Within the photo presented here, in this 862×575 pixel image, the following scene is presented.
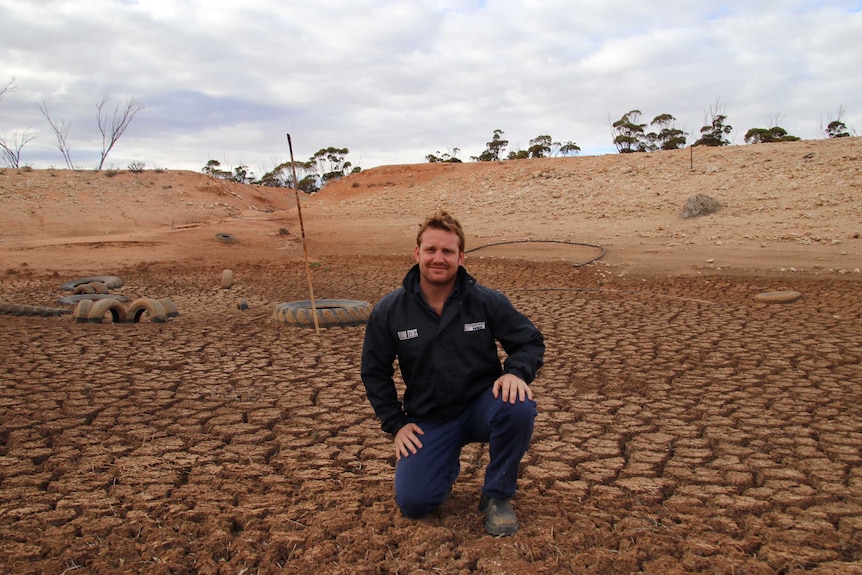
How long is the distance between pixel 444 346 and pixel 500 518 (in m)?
0.69

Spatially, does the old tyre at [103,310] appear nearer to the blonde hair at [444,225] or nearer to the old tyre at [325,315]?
the old tyre at [325,315]

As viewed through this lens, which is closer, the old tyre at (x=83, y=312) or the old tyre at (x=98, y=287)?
the old tyre at (x=83, y=312)

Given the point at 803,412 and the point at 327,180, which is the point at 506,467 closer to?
the point at 803,412

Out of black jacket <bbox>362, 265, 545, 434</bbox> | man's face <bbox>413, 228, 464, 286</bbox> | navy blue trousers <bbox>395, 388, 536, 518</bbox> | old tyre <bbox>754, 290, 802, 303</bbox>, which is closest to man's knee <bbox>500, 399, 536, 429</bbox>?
navy blue trousers <bbox>395, 388, 536, 518</bbox>

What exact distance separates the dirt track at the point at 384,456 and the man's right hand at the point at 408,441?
0.28 metres

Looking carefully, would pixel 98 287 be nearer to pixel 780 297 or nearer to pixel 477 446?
pixel 477 446

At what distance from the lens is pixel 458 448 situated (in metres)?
2.58

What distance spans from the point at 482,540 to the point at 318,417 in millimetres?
1752

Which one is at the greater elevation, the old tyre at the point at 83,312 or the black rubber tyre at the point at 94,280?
the black rubber tyre at the point at 94,280

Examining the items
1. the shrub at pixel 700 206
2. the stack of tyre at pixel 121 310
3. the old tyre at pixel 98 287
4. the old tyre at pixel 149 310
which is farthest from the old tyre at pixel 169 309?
the shrub at pixel 700 206

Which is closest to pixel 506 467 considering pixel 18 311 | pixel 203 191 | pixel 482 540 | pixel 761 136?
pixel 482 540

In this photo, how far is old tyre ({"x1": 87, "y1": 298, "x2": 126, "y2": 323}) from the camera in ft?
21.1

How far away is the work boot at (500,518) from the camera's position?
7.66 feet

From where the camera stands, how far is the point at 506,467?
236 cm
